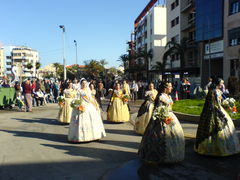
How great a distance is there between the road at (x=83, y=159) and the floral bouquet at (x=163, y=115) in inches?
39.0

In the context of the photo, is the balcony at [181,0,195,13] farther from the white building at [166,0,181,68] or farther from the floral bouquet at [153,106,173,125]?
the floral bouquet at [153,106,173,125]

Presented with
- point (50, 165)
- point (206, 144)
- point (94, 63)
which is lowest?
point (50, 165)

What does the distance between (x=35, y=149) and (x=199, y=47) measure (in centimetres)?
2929

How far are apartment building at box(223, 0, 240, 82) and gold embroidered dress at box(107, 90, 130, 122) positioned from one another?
17.3 meters

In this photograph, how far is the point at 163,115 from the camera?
4.95 meters

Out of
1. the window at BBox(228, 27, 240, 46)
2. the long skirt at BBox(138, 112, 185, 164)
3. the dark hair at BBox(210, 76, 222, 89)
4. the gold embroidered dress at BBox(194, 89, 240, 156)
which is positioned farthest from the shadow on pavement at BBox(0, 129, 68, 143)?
the window at BBox(228, 27, 240, 46)

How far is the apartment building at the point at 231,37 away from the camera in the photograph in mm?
23828

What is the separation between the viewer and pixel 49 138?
25.7 feet

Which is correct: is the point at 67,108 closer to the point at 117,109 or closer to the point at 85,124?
the point at 117,109

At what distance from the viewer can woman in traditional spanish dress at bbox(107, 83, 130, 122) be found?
10.3 m

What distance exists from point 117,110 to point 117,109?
0.04 m

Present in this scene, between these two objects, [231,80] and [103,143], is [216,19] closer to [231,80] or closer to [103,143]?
[231,80]

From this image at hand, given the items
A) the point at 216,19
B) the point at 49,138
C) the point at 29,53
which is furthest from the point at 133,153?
the point at 29,53

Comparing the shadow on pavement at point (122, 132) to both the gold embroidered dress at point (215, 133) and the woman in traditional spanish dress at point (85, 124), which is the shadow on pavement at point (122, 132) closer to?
the woman in traditional spanish dress at point (85, 124)
